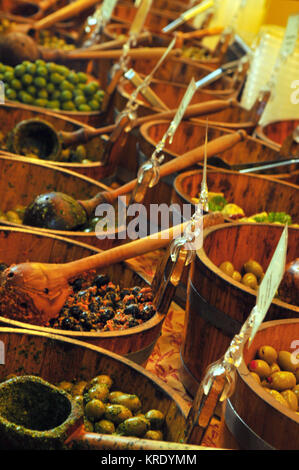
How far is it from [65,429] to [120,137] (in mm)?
2302

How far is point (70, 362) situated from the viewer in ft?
5.77

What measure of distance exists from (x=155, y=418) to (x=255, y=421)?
24 cm

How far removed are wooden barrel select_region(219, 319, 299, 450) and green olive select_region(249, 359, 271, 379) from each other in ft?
0.74

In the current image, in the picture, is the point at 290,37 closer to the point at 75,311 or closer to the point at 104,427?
the point at 75,311

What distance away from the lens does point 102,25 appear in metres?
6.01

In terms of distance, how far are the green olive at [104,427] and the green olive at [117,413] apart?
13 millimetres

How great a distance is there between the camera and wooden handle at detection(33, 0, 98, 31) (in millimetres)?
6055

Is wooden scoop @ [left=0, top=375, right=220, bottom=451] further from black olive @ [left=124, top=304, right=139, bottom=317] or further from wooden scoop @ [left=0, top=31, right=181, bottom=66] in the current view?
wooden scoop @ [left=0, top=31, right=181, bottom=66]

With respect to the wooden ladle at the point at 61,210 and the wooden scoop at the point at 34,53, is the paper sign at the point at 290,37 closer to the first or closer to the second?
the wooden scoop at the point at 34,53

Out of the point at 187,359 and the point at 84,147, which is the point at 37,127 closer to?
the point at 84,147

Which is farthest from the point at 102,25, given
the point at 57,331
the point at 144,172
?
the point at 57,331

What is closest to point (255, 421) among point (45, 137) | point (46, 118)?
point (45, 137)

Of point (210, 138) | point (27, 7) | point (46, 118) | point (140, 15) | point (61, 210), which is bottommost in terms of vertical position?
point (61, 210)

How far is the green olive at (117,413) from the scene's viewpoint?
64.2 inches
